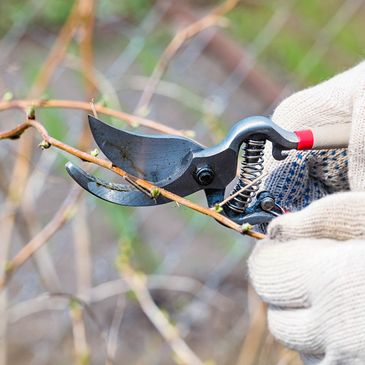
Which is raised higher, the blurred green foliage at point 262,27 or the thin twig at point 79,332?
the blurred green foliage at point 262,27

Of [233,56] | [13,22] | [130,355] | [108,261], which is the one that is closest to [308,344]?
[130,355]

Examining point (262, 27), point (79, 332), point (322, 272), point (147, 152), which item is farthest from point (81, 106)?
point (262, 27)

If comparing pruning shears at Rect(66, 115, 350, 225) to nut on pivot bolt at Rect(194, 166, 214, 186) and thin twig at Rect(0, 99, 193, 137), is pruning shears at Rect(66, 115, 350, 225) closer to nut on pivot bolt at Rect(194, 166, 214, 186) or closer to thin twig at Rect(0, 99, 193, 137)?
nut on pivot bolt at Rect(194, 166, 214, 186)

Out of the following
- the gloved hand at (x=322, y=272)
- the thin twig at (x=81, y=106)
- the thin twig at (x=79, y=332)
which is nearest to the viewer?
the gloved hand at (x=322, y=272)

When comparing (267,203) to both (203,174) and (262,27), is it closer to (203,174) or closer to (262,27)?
(203,174)

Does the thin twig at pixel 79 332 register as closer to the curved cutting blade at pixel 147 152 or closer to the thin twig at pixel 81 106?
the thin twig at pixel 81 106

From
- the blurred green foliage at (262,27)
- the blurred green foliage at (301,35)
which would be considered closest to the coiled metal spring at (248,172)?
the blurred green foliage at (262,27)

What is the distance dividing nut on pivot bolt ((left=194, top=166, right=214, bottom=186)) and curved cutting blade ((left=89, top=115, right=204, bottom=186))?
2 cm

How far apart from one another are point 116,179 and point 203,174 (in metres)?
1.28

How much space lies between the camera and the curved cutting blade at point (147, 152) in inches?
34.4

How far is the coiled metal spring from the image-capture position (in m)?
0.92

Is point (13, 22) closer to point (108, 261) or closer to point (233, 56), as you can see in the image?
point (233, 56)

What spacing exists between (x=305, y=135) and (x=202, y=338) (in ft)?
4.66

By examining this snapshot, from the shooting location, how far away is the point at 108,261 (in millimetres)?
2412
